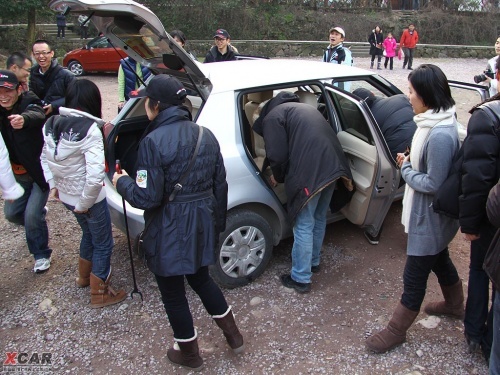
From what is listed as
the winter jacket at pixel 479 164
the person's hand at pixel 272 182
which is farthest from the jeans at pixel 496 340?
the person's hand at pixel 272 182

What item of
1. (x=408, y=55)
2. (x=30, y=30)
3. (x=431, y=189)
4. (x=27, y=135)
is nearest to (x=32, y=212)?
(x=27, y=135)

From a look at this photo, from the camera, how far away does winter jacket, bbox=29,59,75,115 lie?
4059 millimetres

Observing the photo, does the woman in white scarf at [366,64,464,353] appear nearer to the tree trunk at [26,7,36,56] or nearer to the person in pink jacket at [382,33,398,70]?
the person in pink jacket at [382,33,398,70]

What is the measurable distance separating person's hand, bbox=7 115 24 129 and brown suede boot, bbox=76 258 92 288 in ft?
3.63

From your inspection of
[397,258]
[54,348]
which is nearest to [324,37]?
[397,258]

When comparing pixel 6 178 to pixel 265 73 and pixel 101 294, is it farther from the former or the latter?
pixel 265 73

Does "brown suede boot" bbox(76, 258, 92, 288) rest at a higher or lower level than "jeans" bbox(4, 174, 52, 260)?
lower

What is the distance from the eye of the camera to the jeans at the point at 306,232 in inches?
134

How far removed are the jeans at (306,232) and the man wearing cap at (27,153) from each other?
2.06 m

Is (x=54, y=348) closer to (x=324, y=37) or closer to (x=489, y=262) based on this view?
(x=489, y=262)

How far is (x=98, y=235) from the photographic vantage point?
128 inches

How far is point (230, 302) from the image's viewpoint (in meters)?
3.41

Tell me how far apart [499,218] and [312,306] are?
1.65 meters

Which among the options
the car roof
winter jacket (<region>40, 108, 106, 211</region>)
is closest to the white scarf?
the car roof
